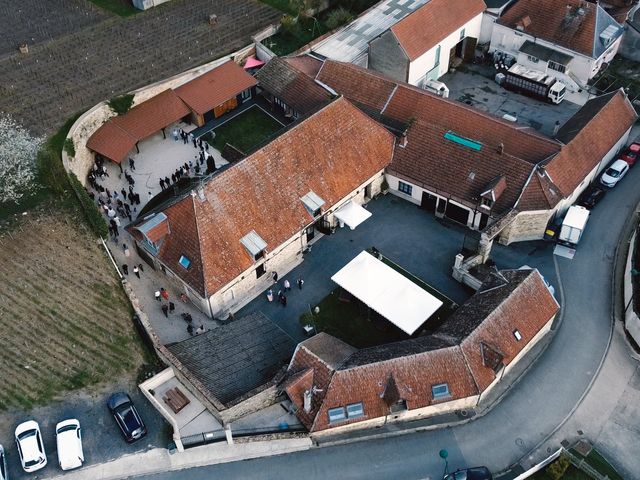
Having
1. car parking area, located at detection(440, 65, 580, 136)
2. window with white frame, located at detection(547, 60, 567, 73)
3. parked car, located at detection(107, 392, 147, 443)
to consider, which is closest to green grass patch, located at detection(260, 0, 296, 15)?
car parking area, located at detection(440, 65, 580, 136)

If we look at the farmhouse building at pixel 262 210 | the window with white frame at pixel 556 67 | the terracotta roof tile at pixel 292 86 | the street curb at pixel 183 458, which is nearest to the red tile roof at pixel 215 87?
the terracotta roof tile at pixel 292 86

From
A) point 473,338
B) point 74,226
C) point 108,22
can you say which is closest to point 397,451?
point 473,338

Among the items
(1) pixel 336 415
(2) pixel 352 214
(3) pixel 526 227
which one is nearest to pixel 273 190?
(2) pixel 352 214

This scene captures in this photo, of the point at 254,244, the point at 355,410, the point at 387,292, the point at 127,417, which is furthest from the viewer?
the point at 254,244

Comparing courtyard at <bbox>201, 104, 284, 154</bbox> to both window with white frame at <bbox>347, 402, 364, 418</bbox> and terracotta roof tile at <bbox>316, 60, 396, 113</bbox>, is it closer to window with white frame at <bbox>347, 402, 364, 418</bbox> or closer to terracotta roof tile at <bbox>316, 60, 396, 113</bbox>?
terracotta roof tile at <bbox>316, 60, 396, 113</bbox>

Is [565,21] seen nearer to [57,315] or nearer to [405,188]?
[405,188]
